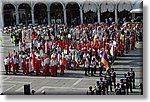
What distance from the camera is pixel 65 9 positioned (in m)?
8.28

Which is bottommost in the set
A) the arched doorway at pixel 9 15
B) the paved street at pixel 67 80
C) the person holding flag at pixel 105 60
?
the paved street at pixel 67 80

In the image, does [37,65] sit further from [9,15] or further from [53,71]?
[9,15]

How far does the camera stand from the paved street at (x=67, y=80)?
7.25 meters

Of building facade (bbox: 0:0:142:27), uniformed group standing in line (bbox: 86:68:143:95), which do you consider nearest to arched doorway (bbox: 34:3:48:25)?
building facade (bbox: 0:0:142:27)

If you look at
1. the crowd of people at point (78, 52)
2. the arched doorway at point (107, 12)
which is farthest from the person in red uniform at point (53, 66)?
the arched doorway at point (107, 12)

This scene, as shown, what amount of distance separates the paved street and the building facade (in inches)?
34.4

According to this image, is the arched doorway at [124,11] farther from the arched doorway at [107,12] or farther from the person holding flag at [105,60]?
the person holding flag at [105,60]

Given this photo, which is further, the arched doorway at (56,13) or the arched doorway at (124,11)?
the arched doorway at (56,13)

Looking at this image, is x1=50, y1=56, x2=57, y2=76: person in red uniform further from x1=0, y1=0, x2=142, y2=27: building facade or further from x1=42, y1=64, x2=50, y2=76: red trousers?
x1=0, y1=0, x2=142, y2=27: building facade

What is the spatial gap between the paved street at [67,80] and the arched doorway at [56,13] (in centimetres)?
130

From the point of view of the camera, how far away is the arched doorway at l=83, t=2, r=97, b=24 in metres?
7.90

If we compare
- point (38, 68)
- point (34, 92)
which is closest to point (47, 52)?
point (38, 68)

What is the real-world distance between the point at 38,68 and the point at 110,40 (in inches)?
88.4

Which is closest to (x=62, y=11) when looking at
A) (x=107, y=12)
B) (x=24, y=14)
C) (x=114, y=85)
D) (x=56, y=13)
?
(x=56, y=13)
